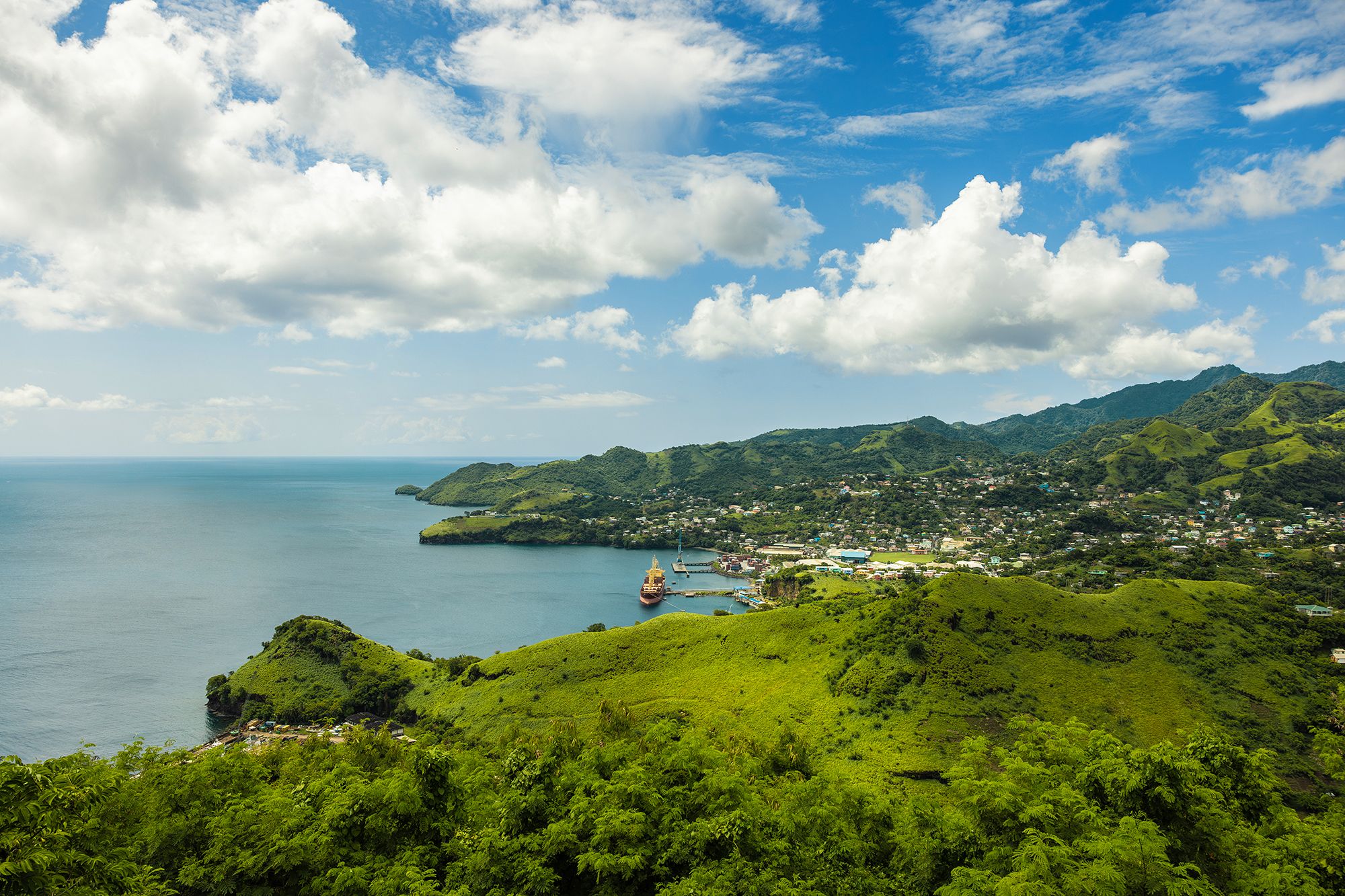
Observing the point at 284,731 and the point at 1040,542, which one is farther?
the point at 1040,542

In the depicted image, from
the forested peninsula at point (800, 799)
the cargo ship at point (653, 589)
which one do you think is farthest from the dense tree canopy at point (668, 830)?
the cargo ship at point (653, 589)

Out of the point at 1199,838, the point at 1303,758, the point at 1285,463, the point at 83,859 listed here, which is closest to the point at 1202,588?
the point at 1303,758

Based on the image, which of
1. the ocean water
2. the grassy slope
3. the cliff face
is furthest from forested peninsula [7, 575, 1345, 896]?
the ocean water

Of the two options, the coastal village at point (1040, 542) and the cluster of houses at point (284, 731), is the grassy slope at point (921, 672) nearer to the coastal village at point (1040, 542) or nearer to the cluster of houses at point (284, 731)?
the cluster of houses at point (284, 731)

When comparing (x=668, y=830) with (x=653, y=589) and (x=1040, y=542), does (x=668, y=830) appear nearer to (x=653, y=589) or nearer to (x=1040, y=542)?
(x=653, y=589)

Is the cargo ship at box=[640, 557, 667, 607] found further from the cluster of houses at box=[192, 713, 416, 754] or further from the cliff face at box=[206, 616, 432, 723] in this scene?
the cluster of houses at box=[192, 713, 416, 754]

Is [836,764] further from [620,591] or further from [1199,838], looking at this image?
[620,591]

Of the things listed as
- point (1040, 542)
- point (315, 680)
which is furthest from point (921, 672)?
point (1040, 542)
